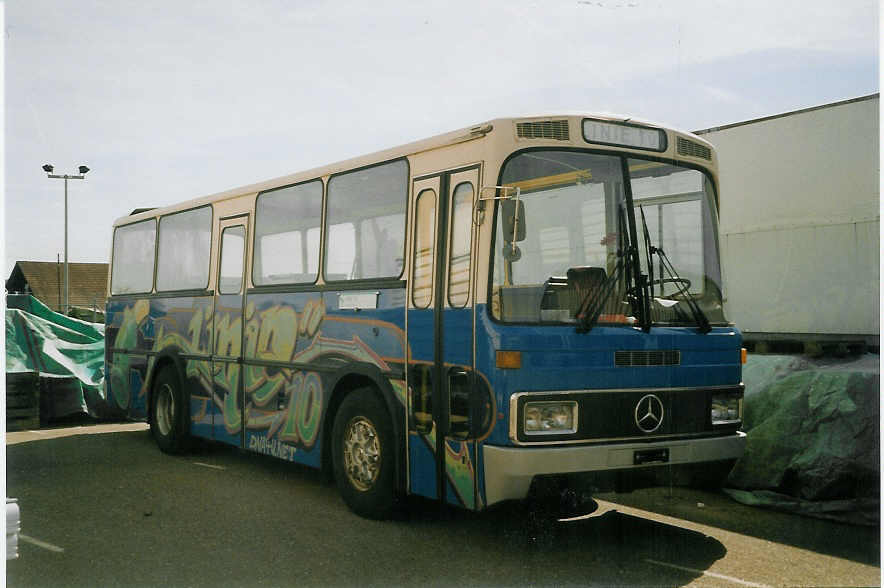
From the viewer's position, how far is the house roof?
2655 inches

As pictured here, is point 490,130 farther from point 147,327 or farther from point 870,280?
point 147,327

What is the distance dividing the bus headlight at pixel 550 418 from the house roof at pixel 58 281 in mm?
64561

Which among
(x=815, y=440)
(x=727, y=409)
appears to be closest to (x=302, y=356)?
(x=727, y=409)

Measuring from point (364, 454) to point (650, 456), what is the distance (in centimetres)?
233

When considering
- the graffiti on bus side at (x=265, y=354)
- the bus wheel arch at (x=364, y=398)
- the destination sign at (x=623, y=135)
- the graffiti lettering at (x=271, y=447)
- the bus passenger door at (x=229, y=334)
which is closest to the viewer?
the destination sign at (x=623, y=135)

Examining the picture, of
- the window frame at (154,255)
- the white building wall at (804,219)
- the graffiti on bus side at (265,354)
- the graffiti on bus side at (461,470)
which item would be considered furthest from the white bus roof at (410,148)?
the white building wall at (804,219)

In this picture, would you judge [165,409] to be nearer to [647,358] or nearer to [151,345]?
[151,345]

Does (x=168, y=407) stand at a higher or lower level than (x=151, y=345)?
lower

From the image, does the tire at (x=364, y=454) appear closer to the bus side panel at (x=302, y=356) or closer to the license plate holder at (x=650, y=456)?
the bus side panel at (x=302, y=356)

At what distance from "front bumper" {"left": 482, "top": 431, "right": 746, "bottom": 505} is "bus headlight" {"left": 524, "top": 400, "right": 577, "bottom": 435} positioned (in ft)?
0.40

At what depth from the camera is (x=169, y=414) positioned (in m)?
11.0

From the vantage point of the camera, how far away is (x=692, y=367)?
6.58 m

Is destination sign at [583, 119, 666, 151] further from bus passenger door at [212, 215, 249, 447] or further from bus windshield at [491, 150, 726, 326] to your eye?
bus passenger door at [212, 215, 249, 447]

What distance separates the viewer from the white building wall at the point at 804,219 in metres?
9.41
